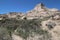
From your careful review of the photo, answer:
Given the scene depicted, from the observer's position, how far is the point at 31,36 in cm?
1585

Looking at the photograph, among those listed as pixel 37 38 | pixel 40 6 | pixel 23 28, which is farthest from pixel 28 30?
pixel 40 6

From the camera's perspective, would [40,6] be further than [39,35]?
Yes

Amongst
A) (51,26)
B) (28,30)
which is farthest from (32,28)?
(51,26)

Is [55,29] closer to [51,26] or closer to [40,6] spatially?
[51,26]

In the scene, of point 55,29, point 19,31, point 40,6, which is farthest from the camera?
point 40,6

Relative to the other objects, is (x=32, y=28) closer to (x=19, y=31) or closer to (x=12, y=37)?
(x=19, y=31)

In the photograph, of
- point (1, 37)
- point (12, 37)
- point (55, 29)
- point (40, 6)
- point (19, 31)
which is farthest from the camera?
point (40, 6)

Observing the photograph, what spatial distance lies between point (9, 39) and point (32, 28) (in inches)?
141

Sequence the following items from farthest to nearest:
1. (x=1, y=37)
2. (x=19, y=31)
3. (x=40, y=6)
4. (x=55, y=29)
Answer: (x=40, y=6), (x=55, y=29), (x=19, y=31), (x=1, y=37)

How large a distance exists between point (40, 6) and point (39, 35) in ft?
169

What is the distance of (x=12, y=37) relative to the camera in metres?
15.7

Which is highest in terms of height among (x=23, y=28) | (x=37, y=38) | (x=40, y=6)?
(x=40, y=6)

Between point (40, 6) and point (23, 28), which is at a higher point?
point (40, 6)

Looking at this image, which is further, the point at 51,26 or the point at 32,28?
the point at 51,26
